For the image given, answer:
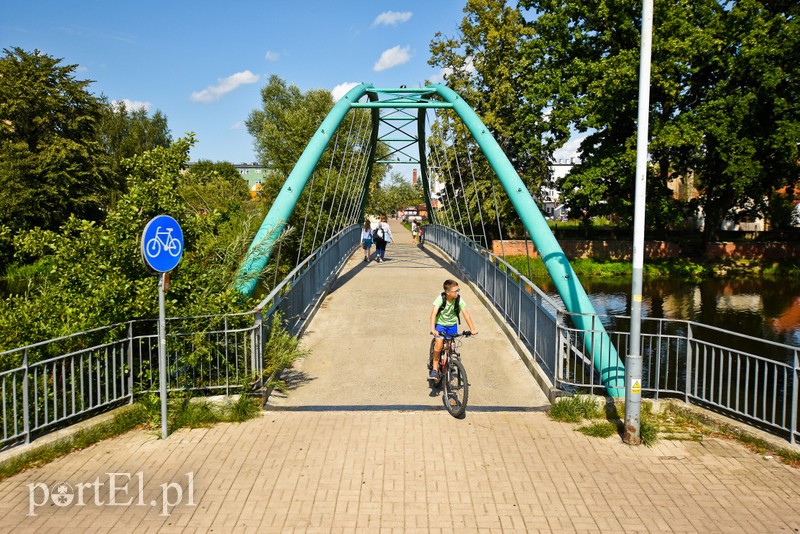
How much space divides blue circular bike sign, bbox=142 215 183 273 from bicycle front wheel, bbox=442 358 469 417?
3298 millimetres

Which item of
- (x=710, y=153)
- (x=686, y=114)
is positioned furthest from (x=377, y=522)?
(x=710, y=153)

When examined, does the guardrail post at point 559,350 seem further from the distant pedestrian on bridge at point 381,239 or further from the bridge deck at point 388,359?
the distant pedestrian on bridge at point 381,239

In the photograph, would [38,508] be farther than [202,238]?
No

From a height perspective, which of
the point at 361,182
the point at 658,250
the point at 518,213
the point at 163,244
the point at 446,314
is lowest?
the point at 446,314

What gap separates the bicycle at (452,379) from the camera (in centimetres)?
697

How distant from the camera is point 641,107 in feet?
21.5

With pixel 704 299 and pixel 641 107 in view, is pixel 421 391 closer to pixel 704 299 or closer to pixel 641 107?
pixel 641 107

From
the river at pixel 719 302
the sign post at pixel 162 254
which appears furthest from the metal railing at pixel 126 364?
the river at pixel 719 302

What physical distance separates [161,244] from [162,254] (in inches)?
4.0

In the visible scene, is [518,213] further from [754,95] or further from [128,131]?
[128,131]

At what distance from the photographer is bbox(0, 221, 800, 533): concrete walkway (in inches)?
187

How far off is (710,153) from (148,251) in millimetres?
28871

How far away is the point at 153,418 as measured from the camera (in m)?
6.87

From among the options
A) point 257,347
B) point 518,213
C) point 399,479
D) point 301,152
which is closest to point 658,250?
point 301,152
